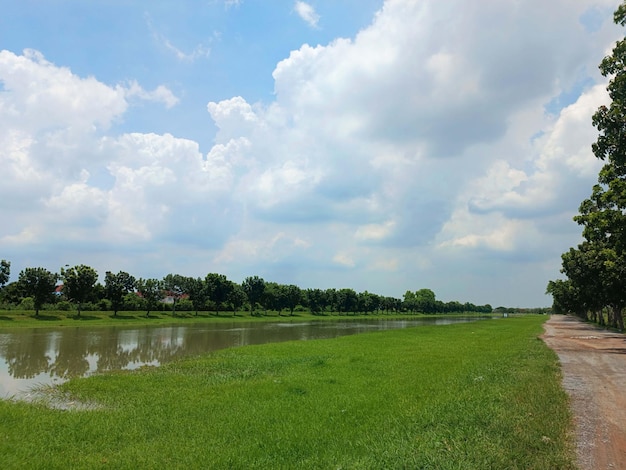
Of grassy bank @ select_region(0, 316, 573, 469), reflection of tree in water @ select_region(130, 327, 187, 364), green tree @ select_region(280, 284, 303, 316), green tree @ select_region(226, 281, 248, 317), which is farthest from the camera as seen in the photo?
green tree @ select_region(280, 284, 303, 316)

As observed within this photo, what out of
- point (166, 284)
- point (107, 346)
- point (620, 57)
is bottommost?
point (107, 346)

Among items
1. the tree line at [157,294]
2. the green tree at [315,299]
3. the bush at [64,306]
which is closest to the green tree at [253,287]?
the tree line at [157,294]

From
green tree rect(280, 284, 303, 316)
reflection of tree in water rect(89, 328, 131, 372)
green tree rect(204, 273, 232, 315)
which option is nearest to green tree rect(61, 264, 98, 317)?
green tree rect(204, 273, 232, 315)

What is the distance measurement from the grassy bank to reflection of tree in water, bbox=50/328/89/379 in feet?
14.4

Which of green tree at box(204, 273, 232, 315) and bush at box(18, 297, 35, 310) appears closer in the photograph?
bush at box(18, 297, 35, 310)

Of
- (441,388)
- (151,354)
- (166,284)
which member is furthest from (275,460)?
(166,284)

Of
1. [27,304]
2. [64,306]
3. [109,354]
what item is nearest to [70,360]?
[109,354]

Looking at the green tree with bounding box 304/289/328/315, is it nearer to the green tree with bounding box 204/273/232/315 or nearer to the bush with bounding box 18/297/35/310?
the green tree with bounding box 204/273/232/315

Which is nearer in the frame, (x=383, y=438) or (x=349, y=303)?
(x=383, y=438)

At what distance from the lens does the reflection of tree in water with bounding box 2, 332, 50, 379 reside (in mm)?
18641

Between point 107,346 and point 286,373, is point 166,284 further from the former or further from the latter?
point 286,373

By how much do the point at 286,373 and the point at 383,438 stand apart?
8.65 metres

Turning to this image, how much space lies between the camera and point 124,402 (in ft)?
37.2

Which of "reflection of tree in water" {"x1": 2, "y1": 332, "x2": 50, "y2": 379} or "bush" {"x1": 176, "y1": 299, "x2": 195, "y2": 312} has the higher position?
"bush" {"x1": 176, "y1": 299, "x2": 195, "y2": 312}
